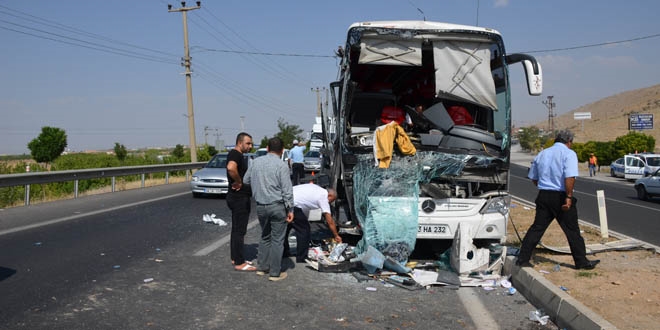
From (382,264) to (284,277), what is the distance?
1.23 m

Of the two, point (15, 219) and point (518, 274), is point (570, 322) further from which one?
point (15, 219)

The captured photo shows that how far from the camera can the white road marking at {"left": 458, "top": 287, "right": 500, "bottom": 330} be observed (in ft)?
16.6

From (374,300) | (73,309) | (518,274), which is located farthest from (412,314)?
(73,309)

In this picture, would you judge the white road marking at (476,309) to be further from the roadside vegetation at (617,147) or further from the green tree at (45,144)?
the green tree at (45,144)

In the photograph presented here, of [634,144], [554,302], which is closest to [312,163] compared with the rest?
[554,302]

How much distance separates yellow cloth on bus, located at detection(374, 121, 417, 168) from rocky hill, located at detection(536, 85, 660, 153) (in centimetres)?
6267

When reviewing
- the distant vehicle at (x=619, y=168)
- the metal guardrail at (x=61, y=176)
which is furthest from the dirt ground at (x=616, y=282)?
the distant vehicle at (x=619, y=168)

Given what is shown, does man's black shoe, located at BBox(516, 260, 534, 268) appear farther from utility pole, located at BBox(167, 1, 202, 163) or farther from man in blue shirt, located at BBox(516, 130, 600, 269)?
utility pole, located at BBox(167, 1, 202, 163)

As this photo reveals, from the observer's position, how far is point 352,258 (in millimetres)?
7645

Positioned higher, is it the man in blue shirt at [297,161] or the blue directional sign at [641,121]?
the blue directional sign at [641,121]

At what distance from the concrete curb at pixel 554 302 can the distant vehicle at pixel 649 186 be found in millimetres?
15789

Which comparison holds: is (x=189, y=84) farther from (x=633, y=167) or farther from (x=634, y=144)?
(x=634, y=144)

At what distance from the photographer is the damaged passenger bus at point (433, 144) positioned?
24.6 feet

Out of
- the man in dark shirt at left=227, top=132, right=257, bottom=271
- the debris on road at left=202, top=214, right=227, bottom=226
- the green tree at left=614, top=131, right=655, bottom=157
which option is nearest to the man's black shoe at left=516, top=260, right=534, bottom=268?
the man in dark shirt at left=227, top=132, right=257, bottom=271
